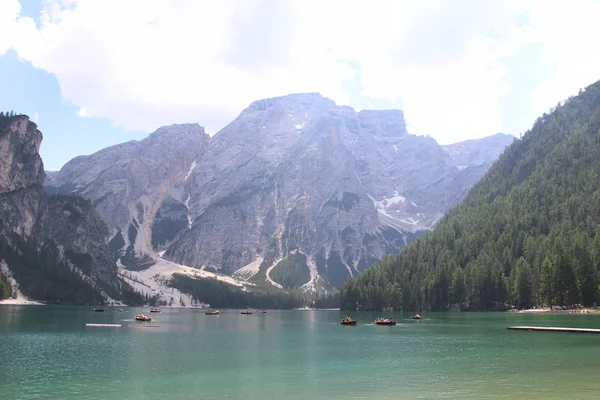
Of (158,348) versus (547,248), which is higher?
(547,248)

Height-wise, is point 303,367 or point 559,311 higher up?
point 559,311

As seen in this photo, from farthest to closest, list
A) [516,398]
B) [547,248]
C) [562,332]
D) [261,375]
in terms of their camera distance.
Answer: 1. [547,248]
2. [562,332]
3. [261,375]
4. [516,398]

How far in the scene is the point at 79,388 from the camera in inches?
2004

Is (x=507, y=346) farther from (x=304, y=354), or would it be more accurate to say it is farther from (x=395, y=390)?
(x=395, y=390)

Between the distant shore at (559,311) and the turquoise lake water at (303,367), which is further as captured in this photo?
the distant shore at (559,311)

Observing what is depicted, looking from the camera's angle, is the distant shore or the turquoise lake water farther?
the distant shore

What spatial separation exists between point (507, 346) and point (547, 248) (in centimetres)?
12106

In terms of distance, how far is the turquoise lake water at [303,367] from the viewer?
159 feet

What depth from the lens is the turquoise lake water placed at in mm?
48531

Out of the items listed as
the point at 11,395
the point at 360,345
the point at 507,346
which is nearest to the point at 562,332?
the point at 507,346

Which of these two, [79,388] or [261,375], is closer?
[79,388]

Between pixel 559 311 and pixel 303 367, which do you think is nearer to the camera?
pixel 303 367

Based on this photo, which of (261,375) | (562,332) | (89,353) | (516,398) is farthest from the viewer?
(562,332)

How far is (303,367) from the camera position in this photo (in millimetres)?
66000
